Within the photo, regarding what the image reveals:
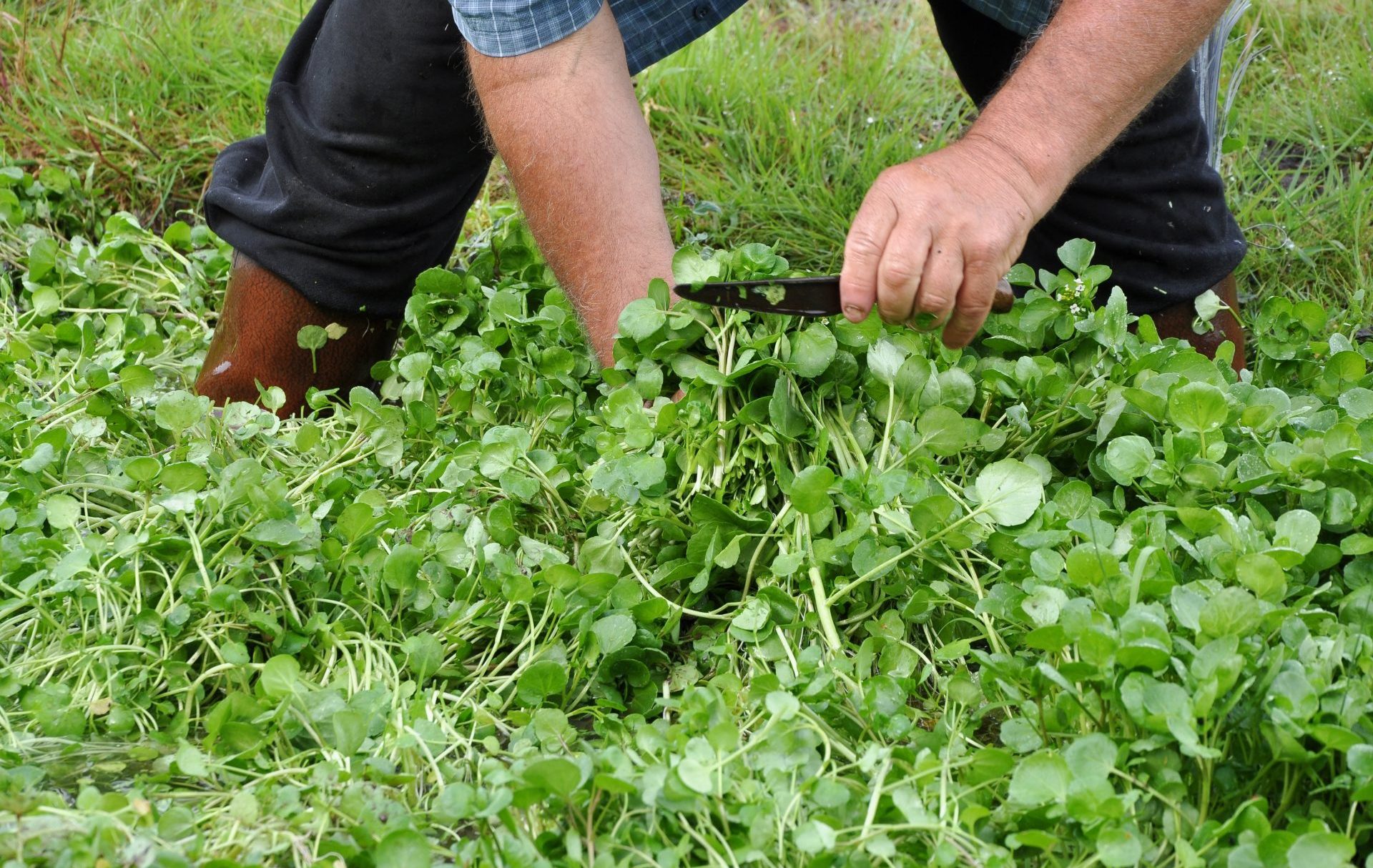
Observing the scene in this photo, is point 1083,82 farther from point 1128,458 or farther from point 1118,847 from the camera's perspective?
point 1118,847

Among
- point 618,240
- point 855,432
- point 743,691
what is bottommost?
point 743,691

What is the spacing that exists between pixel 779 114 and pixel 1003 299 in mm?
1497

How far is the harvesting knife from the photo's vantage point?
138 centimetres

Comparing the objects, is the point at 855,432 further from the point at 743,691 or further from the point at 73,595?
the point at 73,595

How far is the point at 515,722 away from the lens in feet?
3.93

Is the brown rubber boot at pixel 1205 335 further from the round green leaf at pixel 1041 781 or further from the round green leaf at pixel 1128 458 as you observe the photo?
the round green leaf at pixel 1041 781

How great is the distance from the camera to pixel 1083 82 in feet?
4.85

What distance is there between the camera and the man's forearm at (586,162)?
5.67 ft

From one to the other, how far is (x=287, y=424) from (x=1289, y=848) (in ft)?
4.99

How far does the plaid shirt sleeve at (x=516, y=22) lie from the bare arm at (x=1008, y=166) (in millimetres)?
590

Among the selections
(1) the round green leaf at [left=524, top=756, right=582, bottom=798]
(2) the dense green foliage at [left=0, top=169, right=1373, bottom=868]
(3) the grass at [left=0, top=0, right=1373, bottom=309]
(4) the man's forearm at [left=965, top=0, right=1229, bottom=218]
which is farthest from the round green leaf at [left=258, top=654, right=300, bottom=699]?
(3) the grass at [left=0, top=0, right=1373, bottom=309]

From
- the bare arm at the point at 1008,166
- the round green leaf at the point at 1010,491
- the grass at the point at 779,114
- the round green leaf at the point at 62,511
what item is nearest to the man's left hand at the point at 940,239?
the bare arm at the point at 1008,166

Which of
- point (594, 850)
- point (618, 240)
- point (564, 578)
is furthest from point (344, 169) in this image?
point (594, 850)

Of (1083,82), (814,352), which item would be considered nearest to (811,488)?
(814,352)
